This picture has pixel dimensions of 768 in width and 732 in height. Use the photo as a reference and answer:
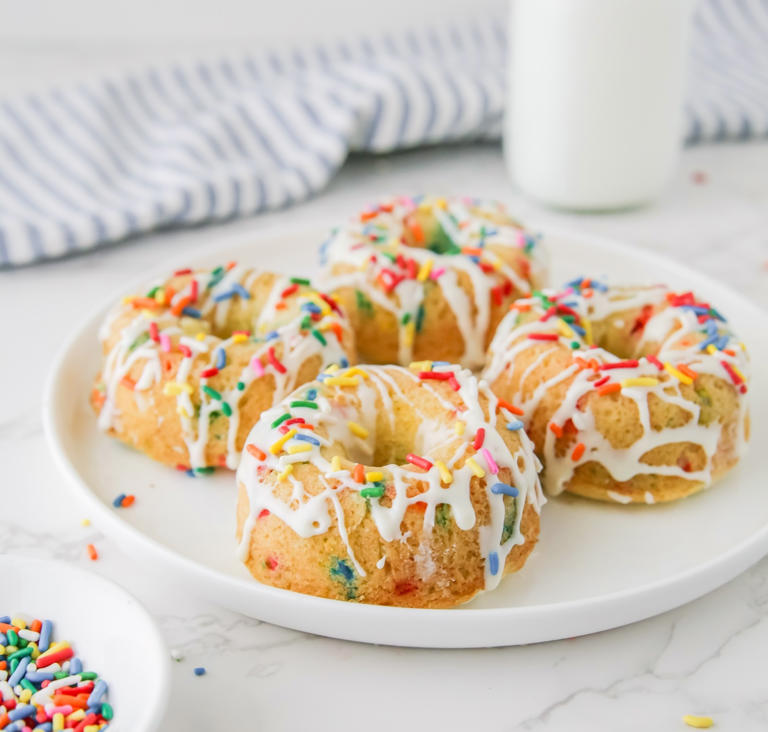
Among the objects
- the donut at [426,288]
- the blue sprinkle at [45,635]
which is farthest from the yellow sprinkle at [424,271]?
the blue sprinkle at [45,635]

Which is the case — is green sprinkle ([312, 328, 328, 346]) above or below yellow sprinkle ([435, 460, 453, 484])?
above

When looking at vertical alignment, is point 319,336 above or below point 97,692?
above

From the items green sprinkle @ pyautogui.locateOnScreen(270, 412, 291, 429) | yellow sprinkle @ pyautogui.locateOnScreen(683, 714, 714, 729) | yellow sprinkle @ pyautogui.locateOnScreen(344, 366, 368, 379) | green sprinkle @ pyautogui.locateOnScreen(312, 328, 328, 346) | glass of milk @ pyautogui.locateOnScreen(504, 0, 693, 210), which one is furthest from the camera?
glass of milk @ pyautogui.locateOnScreen(504, 0, 693, 210)

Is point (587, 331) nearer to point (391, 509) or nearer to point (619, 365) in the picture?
point (619, 365)

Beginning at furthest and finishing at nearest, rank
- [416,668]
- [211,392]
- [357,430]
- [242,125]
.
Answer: [242,125], [211,392], [357,430], [416,668]

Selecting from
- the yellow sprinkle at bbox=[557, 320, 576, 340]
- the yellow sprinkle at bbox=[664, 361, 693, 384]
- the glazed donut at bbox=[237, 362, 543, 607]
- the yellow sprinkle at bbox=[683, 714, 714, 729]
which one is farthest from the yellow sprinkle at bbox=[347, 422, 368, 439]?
the yellow sprinkle at bbox=[683, 714, 714, 729]

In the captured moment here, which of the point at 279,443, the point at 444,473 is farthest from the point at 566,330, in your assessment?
the point at 279,443

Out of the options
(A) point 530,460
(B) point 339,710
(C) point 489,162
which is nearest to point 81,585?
(B) point 339,710

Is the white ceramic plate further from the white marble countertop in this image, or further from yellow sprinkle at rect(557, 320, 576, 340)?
yellow sprinkle at rect(557, 320, 576, 340)
